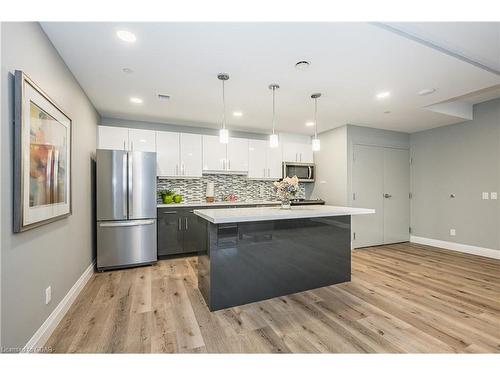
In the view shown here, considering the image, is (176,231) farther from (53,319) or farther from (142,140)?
(53,319)

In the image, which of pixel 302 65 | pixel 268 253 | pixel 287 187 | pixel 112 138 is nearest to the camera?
pixel 302 65

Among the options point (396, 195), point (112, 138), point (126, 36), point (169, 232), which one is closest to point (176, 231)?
point (169, 232)

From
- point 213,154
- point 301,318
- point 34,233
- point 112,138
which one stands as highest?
point 112,138

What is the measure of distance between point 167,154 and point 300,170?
2740 millimetres

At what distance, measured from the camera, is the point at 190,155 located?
423 cm

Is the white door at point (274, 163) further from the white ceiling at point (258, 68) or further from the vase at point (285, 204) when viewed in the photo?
the vase at point (285, 204)

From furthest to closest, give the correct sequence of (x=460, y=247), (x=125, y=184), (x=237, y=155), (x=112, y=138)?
(x=237, y=155) < (x=460, y=247) < (x=112, y=138) < (x=125, y=184)

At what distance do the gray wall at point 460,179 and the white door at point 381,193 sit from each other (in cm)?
25

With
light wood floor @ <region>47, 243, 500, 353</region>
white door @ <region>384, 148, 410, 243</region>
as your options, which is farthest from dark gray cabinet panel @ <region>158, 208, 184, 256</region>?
white door @ <region>384, 148, 410, 243</region>

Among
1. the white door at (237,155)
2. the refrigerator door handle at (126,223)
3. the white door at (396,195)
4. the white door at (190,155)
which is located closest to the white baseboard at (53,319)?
the refrigerator door handle at (126,223)

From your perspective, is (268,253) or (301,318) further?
(268,253)

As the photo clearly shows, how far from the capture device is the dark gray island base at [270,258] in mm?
2254

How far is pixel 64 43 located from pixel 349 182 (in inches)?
173

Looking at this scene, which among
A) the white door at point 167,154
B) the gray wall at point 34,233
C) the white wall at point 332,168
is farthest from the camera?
the white wall at point 332,168
